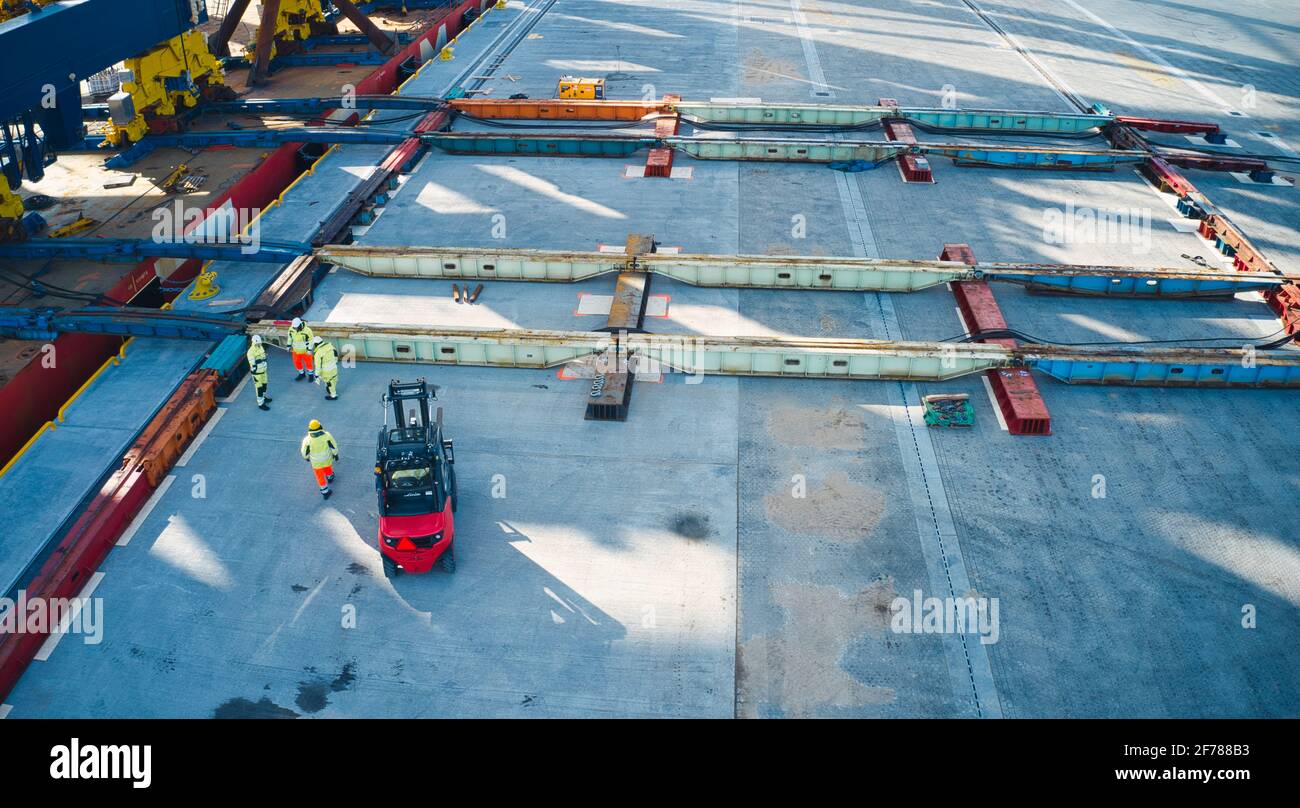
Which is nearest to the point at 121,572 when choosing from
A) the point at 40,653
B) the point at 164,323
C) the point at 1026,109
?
the point at 40,653

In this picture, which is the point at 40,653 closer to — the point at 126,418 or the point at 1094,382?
the point at 126,418

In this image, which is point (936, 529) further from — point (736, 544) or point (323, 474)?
point (323, 474)

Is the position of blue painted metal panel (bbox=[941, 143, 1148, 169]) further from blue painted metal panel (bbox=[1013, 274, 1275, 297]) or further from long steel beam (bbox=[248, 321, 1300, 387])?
long steel beam (bbox=[248, 321, 1300, 387])

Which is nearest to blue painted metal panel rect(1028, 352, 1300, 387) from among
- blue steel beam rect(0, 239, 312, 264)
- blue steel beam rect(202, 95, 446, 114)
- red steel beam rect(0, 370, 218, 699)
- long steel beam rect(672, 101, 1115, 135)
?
long steel beam rect(672, 101, 1115, 135)

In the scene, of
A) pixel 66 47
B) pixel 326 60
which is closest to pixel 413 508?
pixel 66 47

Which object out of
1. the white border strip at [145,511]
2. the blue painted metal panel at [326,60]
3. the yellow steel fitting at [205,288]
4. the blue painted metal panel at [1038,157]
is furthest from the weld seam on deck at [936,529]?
the blue painted metal panel at [326,60]

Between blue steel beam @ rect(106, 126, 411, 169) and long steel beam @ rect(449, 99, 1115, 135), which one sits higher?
long steel beam @ rect(449, 99, 1115, 135)
